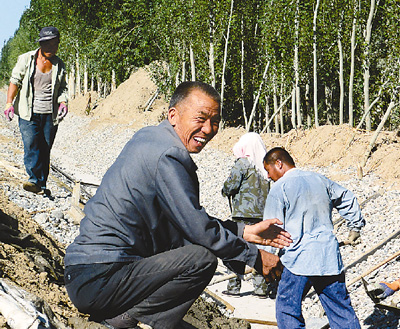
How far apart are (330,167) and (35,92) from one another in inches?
371

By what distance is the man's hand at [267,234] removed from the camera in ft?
10.5

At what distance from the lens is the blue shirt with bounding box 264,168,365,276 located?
14.2 ft

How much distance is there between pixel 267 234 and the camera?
3258 mm

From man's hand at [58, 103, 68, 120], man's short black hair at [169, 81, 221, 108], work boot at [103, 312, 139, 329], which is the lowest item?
work boot at [103, 312, 139, 329]

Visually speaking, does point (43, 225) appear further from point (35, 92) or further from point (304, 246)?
point (304, 246)

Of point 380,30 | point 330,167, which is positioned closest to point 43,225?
point 330,167

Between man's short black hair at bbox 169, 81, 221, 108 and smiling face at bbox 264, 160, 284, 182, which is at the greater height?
man's short black hair at bbox 169, 81, 221, 108

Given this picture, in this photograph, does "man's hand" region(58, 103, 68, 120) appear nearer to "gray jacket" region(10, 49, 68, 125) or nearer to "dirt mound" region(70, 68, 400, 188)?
"gray jacket" region(10, 49, 68, 125)

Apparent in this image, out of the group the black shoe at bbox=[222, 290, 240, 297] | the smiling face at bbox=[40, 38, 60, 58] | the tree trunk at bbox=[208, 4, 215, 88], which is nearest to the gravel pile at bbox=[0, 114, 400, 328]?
the black shoe at bbox=[222, 290, 240, 297]

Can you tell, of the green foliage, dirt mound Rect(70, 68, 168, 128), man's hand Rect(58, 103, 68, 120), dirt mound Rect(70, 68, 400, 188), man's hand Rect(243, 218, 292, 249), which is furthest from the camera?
dirt mound Rect(70, 68, 168, 128)

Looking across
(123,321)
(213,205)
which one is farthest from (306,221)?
(213,205)

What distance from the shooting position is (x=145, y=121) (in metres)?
27.6

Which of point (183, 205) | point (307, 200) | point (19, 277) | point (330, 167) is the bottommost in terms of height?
point (330, 167)

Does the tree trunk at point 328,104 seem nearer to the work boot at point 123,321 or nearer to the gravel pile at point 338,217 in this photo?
the gravel pile at point 338,217
